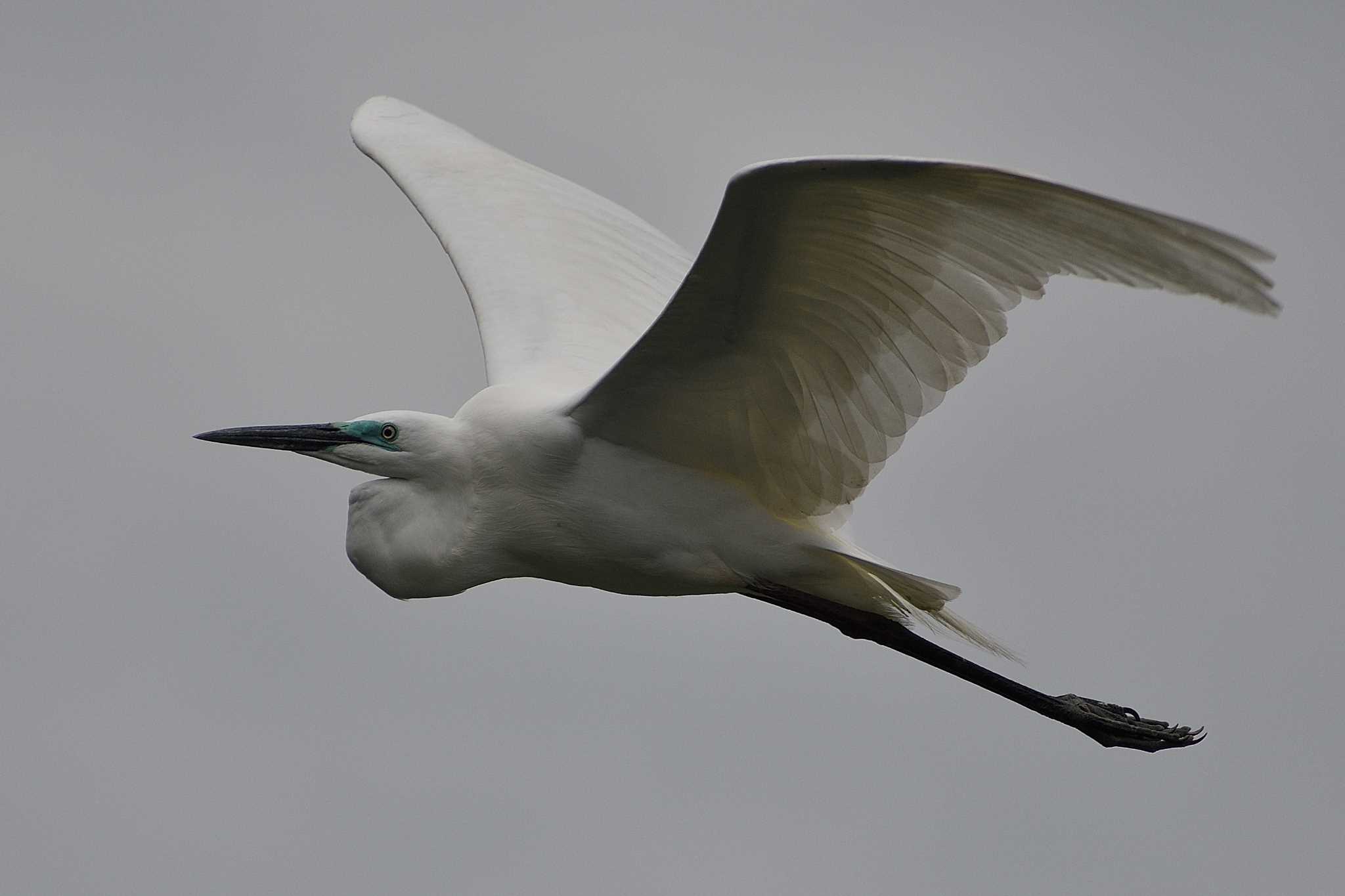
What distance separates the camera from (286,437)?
9.14 metres

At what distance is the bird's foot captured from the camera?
1054 centimetres

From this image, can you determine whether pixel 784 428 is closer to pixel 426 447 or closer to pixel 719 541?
pixel 719 541

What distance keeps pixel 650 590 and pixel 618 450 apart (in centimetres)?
75

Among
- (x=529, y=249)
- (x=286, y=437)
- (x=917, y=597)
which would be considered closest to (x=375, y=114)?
(x=529, y=249)

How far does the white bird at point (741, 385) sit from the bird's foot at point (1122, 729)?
12 millimetres

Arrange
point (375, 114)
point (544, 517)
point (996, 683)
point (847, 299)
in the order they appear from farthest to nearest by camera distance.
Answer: point (375, 114), point (996, 683), point (544, 517), point (847, 299)

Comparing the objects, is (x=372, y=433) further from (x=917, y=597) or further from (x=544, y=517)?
(x=917, y=597)

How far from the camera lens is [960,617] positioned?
385 inches

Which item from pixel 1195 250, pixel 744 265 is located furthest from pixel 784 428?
pixel 1195 250

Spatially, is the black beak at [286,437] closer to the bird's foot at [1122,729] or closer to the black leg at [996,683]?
the black leg at [996,683]

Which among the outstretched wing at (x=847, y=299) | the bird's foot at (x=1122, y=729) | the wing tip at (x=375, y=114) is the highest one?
the wing tip at (x=375, y=114)

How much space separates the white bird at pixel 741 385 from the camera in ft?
23.1

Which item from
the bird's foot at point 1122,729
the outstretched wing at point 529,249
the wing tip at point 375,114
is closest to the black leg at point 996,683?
the bird's foot at point 1122,729

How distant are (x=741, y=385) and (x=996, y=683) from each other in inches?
106
